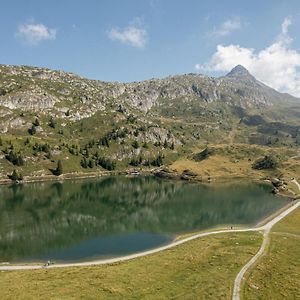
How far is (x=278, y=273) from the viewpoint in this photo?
76.9 meters

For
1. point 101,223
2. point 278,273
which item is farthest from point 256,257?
point 101,223

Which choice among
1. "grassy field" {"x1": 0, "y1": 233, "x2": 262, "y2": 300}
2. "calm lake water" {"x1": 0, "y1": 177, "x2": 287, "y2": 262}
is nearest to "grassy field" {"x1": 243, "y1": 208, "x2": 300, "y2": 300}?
"grassy field" {"x1": 0, "y1": 233, "x2": 262, "y2": 300}

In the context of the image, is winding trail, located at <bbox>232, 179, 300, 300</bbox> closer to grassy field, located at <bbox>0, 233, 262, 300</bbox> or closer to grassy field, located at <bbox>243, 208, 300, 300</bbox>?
grassy field, located at <bbox>0, 233, 262, 300</bbox>

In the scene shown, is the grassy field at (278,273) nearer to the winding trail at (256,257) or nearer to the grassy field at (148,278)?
the winding trail at (256,257)

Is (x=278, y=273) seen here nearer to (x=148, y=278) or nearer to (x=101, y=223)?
(x=148, y=278)

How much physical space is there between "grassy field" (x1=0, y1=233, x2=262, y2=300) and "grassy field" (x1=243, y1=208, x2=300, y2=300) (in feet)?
13.7

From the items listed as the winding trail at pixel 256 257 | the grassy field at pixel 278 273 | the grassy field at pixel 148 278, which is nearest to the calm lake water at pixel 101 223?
the winding trail at pixel 256 257

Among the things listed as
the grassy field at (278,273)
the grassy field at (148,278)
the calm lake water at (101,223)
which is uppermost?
the grassy field at (278,273)

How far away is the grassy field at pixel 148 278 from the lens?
6644 centimetres

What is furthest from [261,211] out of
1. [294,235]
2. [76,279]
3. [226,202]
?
[76,279]

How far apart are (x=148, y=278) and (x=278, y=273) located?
27750 mm

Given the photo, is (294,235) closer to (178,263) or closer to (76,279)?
(178,263)

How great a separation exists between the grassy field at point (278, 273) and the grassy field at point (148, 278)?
13.7 feet

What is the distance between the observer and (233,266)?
81.4m
